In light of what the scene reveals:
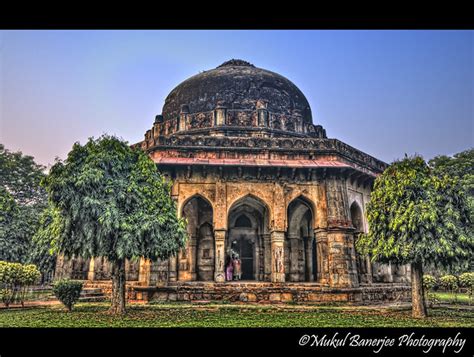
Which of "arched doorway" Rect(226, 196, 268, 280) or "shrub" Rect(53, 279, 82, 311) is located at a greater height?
"arched doorway" Rect(226, 196, 268, 280)

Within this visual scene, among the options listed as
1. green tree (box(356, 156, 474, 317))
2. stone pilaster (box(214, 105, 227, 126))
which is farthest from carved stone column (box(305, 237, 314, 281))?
stone pilaster (box(214, 105, 227, 126))

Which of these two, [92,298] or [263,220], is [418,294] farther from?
[92,298]

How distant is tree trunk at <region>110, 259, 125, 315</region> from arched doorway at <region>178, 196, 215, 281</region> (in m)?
4.89

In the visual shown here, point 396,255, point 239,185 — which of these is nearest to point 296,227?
point 239,185

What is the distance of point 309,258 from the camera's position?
16.4 metres

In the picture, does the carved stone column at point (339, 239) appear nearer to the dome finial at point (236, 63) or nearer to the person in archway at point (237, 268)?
the person in archway at point (237, 268)

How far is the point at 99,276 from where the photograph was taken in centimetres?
1630

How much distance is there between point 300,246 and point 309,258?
0.60m

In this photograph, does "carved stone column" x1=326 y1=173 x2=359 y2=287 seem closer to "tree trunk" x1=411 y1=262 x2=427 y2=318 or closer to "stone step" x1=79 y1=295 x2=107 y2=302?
"tree trunk" x1=411 y1=262 x2=427 y2=318

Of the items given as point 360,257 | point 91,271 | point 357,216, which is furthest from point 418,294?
point 91,271

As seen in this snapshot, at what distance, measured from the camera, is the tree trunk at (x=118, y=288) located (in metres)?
10.2

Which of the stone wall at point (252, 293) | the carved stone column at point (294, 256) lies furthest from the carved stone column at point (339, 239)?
the carved stone column at point (294, 256)

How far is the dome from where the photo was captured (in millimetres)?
19156
